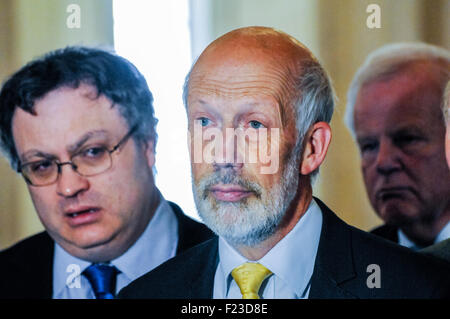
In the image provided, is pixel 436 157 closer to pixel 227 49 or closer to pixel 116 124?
pixel 227 49

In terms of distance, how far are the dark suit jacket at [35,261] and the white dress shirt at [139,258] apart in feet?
0.10

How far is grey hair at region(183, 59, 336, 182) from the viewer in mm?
1985

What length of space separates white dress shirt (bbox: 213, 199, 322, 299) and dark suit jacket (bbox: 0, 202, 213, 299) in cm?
26

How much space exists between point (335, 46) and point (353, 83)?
13 centimetres

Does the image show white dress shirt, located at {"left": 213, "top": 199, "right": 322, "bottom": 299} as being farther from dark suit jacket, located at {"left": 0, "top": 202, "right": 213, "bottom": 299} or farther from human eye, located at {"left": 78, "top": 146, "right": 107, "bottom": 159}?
human eye, located at {"left": 78, "top": 146, "right": 107, "bottom": 159}

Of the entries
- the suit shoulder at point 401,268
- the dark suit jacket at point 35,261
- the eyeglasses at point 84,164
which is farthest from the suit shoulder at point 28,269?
the suit shoulder at point 401,268

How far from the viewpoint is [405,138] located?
2217 mm

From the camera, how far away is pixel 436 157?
2.21 metres

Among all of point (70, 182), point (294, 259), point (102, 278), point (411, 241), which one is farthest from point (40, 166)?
point (411, 241)

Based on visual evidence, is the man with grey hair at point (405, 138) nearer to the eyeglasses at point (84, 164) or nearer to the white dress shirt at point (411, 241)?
the white dress shirt at point (411, 241)

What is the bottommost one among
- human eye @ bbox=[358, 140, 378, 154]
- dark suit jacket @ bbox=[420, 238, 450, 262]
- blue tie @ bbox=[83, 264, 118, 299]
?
blue tie @ bbox=[83, 264, 118, 299]

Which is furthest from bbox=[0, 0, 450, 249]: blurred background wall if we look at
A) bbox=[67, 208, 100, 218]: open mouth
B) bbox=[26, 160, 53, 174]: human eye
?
bbox=[67, 208, 100, 218]: open mouth

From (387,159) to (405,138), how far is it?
0.29 feet
